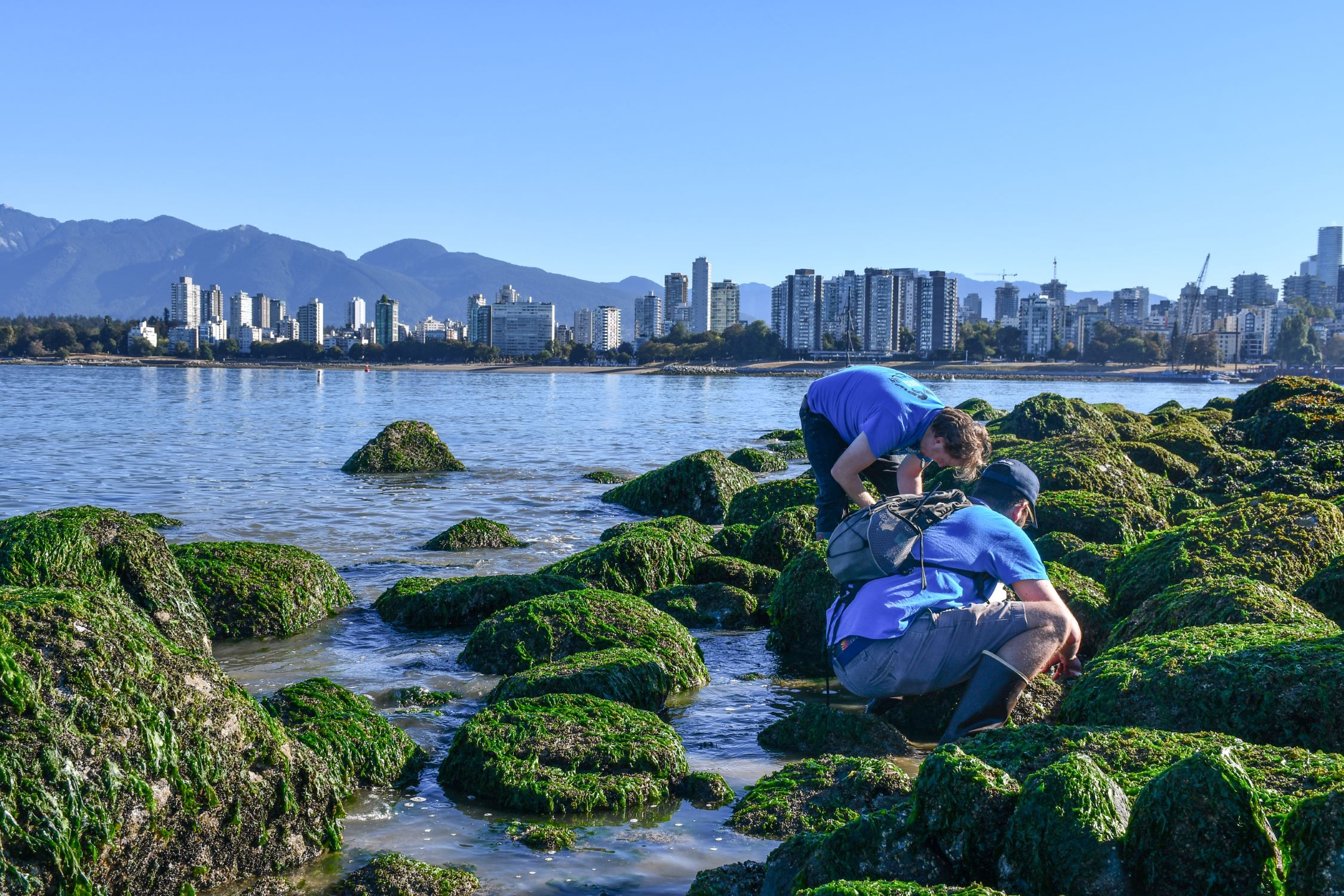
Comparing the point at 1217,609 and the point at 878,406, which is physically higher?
the point at 878,406

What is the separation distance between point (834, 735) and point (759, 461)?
51.2 ft

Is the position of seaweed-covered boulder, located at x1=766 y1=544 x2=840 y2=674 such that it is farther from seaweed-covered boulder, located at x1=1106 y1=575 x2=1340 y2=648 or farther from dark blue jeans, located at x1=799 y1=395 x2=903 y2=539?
seaweed-covered boulder, located at x1=1106 y1=575 x2=1340 y2=648

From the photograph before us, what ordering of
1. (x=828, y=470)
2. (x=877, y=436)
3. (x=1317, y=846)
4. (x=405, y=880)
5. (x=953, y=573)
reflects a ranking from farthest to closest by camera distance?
(x=828, y=470)
(x=877, y=436)
(x=953, y=573)
(x=405, y=880)
(x=1317, y=846)

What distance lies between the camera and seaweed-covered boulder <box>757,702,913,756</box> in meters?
5.45

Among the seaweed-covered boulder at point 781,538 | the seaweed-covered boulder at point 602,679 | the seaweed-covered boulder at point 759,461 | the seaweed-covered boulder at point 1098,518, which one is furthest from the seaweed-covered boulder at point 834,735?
the seaweed-covered boulder at point 759,461

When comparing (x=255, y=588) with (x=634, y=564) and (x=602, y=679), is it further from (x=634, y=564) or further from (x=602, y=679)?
(x=602, y=679)

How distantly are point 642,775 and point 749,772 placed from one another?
2.02ft

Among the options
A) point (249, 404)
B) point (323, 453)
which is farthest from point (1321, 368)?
point (323, 453)

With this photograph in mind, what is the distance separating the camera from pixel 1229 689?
470 centimetres

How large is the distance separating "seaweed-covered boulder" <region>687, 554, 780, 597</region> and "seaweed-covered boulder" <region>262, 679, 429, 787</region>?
436 cm

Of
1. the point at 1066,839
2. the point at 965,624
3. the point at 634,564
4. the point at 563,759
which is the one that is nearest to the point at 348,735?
the point at 563,759

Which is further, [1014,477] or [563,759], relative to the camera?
[1014,477]

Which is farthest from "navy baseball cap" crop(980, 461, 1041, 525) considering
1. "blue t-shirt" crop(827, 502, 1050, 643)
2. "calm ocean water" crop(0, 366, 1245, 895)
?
"calm ocean water" crop(0, 366, 1245, 895)

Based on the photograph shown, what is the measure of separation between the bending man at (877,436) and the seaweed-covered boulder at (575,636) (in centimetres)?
125
